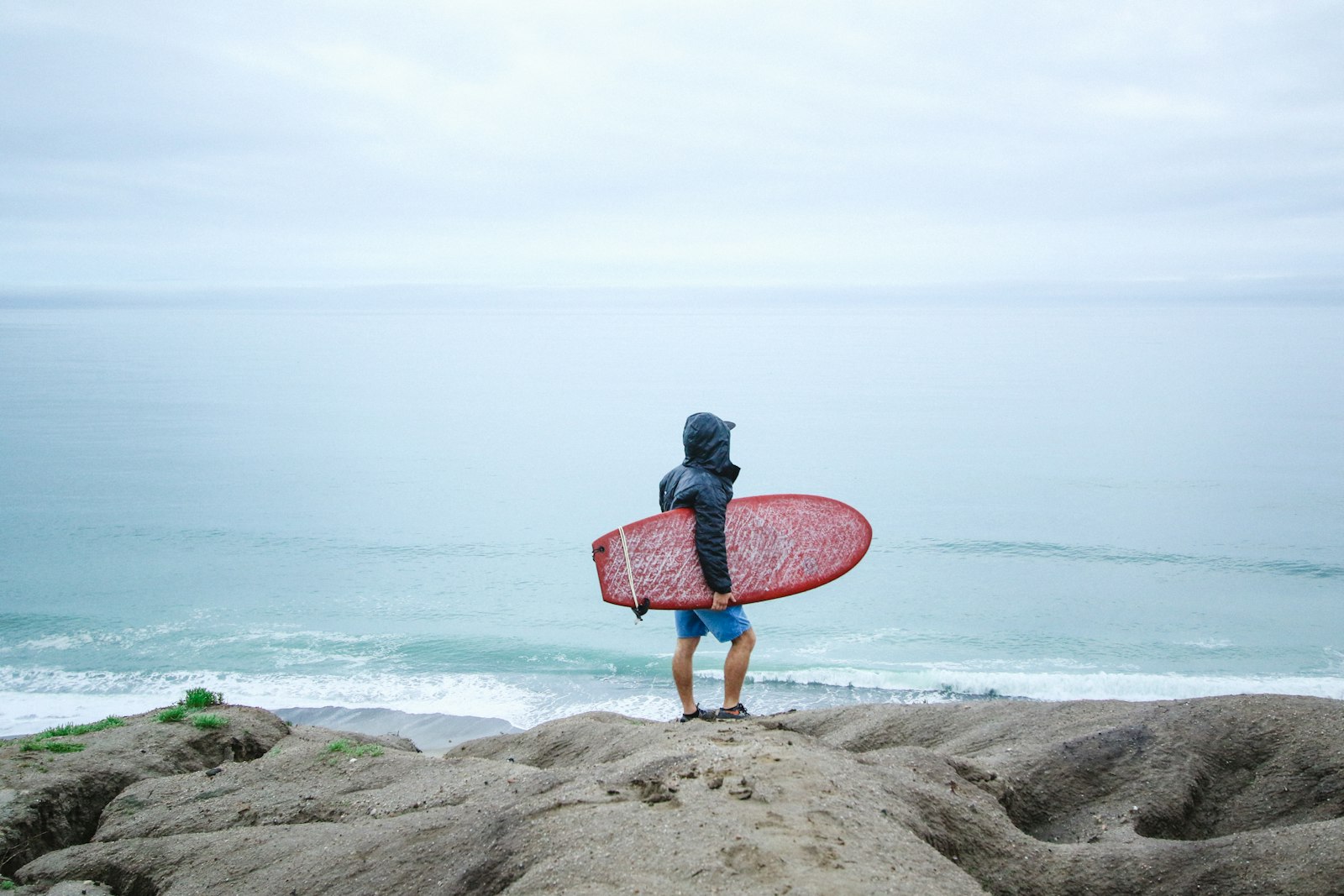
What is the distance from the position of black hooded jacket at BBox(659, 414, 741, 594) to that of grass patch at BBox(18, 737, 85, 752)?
4386mm

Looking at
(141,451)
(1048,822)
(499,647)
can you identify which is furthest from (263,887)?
(141,451)

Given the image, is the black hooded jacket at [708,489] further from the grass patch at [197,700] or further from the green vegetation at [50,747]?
the green vegetation at [50,747]

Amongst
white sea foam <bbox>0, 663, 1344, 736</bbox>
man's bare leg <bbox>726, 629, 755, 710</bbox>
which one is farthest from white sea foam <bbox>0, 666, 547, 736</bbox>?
man's bare leg <bbox>726, 629, 755, 710</bbox>

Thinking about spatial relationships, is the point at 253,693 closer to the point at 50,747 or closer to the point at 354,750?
the point at 50,747

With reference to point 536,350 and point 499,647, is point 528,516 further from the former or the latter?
point 536,350

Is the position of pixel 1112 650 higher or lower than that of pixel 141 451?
lower

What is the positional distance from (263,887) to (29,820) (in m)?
2.06

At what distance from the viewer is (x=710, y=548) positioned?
6668 millimetres

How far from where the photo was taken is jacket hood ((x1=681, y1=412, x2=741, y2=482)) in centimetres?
679

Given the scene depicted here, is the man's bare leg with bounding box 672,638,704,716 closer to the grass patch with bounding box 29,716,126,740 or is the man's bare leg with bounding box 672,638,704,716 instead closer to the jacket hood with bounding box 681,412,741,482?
the jacket hood with bounding box 681,412,741,482

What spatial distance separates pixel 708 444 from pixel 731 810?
3114 mm

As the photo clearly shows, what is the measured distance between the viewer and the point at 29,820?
18.5 feet

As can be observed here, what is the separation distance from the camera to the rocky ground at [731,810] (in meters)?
3.94

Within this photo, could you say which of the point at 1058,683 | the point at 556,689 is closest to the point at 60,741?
the point at 556,689
